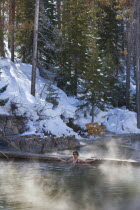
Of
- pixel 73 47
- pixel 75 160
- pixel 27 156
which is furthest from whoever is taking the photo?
pixel 73 47

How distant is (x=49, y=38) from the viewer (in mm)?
29359

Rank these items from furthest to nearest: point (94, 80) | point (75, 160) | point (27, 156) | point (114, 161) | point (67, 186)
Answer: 1. point (94, 80)
2. point (27, 156)
3. point (75, 160)
4. point (114, 161)
5. point (67, 186)

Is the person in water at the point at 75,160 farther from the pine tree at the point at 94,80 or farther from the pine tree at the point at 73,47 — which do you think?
the pine tree at the point at 73,47

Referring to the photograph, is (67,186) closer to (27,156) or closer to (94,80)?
(27,156)

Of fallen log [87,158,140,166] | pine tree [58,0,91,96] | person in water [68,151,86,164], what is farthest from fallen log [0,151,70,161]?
pine tree [58,0,91,96]

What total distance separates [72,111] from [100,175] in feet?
42.3

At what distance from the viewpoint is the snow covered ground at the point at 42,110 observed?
835 inches

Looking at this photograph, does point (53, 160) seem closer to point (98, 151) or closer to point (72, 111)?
point (98, 151)

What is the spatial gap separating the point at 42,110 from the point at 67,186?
1138cm

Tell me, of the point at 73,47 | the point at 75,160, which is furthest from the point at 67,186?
the point at 73,47

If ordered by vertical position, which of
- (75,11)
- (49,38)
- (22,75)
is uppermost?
(75,11)

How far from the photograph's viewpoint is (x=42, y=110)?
73.2 feet

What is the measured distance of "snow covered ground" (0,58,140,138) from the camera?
A: 21.2m

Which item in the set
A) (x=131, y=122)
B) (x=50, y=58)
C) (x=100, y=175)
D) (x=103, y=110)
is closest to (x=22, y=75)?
(x=50, y=58)
